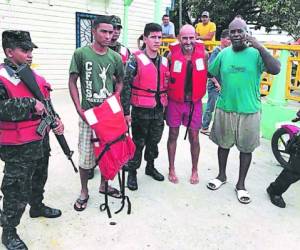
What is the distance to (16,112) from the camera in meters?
2.15

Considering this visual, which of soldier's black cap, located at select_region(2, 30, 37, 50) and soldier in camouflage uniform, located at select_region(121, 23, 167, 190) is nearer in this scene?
soldier's black cap, located at select_region(2, 30, 37, 50)

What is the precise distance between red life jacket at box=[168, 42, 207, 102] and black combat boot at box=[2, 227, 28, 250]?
187cm

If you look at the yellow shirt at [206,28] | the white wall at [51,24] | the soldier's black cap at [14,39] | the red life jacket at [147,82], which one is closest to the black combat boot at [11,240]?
the soldier's black cap at [14,39]

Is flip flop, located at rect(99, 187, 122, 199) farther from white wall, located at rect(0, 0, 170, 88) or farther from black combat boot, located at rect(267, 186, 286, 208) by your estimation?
white wall, located at rect(0, 0, 170, 88)

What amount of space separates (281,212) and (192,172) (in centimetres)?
98

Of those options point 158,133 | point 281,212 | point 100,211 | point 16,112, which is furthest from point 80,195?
point 281,212

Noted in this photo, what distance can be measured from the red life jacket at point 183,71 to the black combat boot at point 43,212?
1545 mm

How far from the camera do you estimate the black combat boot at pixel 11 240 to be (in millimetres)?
2367

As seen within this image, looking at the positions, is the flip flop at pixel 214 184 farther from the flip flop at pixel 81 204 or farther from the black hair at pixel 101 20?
the black hair at pixel 101 20

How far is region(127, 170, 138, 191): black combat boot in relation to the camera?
3.42 m

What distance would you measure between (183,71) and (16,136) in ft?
5.58

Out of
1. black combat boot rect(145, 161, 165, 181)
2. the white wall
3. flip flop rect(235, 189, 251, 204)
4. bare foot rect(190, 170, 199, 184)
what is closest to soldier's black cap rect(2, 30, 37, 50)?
black combat boot rect(145, 161, 165, 181)

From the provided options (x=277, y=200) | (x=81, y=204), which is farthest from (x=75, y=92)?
(x=277, y=200)

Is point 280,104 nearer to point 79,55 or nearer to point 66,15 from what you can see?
point 79,55
